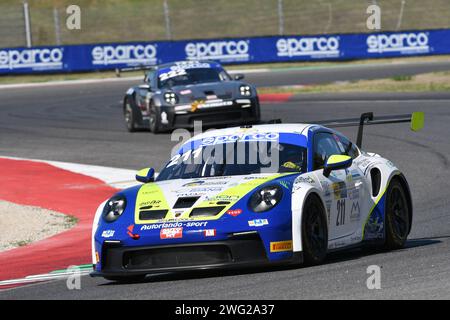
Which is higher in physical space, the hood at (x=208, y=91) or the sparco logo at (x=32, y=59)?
the hood at (x=208, y=91)

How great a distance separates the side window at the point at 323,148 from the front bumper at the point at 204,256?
1205 mm

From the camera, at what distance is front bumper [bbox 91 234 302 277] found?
8.12 m

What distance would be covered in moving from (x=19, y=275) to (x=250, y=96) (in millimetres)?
11753

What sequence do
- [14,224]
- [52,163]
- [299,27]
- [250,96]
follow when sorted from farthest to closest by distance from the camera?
1. [299,27]
2. [250,96]
3. [52,163]
4. [14,224]

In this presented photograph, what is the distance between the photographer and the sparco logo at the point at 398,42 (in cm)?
4400

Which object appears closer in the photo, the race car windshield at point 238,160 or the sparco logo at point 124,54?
the race car windshield at point 238,160

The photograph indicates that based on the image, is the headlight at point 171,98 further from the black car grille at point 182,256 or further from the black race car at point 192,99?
the black car grille at point 182,256

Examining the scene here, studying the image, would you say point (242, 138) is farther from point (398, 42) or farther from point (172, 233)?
point (398, 42)

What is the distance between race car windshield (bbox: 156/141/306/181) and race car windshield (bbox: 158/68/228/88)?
1241cm

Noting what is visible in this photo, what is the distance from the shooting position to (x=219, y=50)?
43.3 metres

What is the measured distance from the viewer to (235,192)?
331 inches

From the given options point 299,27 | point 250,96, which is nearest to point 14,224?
point 250,96

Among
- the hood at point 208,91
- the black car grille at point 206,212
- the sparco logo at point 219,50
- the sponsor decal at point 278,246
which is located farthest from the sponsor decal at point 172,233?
the sparco logo at point 219,50
